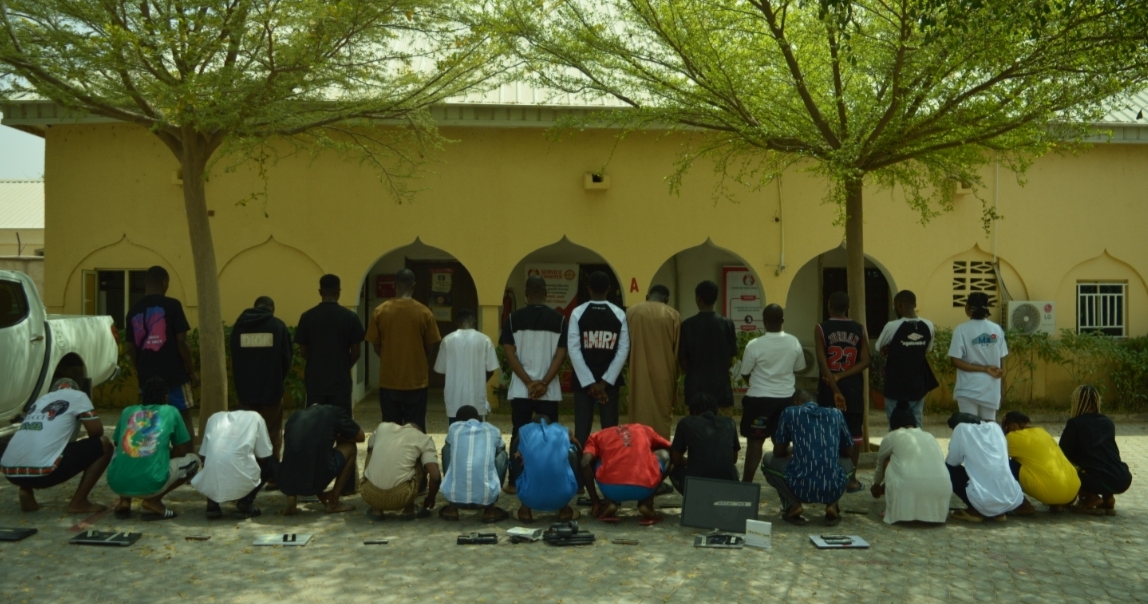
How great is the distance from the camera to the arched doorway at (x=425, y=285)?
15758 mm

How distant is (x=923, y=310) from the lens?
1423 cm

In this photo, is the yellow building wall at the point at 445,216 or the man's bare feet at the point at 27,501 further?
the yellow building wall at the point at 445,216

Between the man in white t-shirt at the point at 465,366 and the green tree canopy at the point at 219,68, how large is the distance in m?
2.60

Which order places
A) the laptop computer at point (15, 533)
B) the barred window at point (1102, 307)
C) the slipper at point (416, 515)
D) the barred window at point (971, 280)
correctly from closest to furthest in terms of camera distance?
the laptop computer at point (15, 533) < the slipper at point (416, 515) < the barred window at point (971, 280) < the barred window at point (1102, 307)

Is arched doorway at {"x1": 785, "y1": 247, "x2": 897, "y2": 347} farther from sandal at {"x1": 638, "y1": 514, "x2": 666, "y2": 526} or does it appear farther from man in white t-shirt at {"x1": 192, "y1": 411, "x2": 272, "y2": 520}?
man in white t-shirt at {"x1": 192, "y1": 411, "x2": 272, "y2": 520}

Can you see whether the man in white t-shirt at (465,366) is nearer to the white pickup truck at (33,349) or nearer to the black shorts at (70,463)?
the black shorts at (70,463)

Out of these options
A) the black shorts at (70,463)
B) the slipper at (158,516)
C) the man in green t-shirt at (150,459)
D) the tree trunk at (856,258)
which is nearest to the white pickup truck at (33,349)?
the black shorts at (70,463)

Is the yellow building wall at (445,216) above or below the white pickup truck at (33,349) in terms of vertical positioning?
above

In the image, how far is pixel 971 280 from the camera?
14.3 meters

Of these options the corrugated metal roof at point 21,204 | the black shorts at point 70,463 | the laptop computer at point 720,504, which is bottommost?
the laptop computer at point 720,504

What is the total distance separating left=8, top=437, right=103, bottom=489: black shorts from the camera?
7.79 metres

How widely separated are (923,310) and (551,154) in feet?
17.7

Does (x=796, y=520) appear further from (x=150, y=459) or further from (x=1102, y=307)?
(x=1102, y=307)

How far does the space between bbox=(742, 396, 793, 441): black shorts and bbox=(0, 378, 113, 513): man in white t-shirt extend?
499 cm
